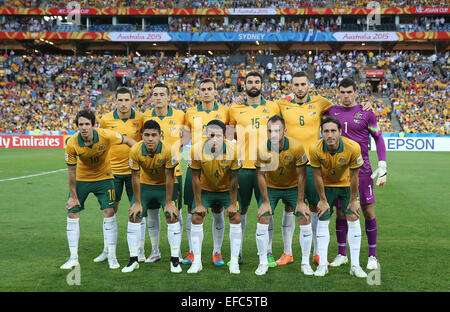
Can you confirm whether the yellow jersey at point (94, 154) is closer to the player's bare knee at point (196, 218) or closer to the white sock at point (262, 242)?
the player's bare knee at point (196, 218)

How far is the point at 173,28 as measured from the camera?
45.7 m

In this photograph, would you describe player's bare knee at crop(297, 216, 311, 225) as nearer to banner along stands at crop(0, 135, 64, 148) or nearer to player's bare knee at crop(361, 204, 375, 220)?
player's bare knee at crop(361, 204, 375, 220)

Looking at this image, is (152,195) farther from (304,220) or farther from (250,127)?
(304,220)

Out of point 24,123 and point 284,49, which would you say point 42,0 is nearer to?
point 24,123

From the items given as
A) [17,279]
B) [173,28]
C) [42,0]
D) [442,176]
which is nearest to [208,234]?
[17,279]

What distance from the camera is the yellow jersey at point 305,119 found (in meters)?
6.10

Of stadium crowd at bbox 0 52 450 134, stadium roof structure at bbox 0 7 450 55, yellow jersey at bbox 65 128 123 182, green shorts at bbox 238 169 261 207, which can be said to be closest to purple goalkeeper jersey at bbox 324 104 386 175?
green shorts at bbox 238 169 261 207

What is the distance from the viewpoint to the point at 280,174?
5680 millimetres

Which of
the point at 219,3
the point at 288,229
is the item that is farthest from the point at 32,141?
the point at 288,229

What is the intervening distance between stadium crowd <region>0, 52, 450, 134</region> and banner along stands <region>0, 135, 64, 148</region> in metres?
2.41

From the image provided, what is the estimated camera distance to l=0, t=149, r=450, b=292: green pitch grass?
509 cm

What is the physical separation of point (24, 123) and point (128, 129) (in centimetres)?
3167

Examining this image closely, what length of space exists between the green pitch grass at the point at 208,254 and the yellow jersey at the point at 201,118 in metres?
1.77

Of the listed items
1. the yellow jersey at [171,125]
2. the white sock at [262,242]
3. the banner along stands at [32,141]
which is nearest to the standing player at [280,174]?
the white sock at [262,242]
